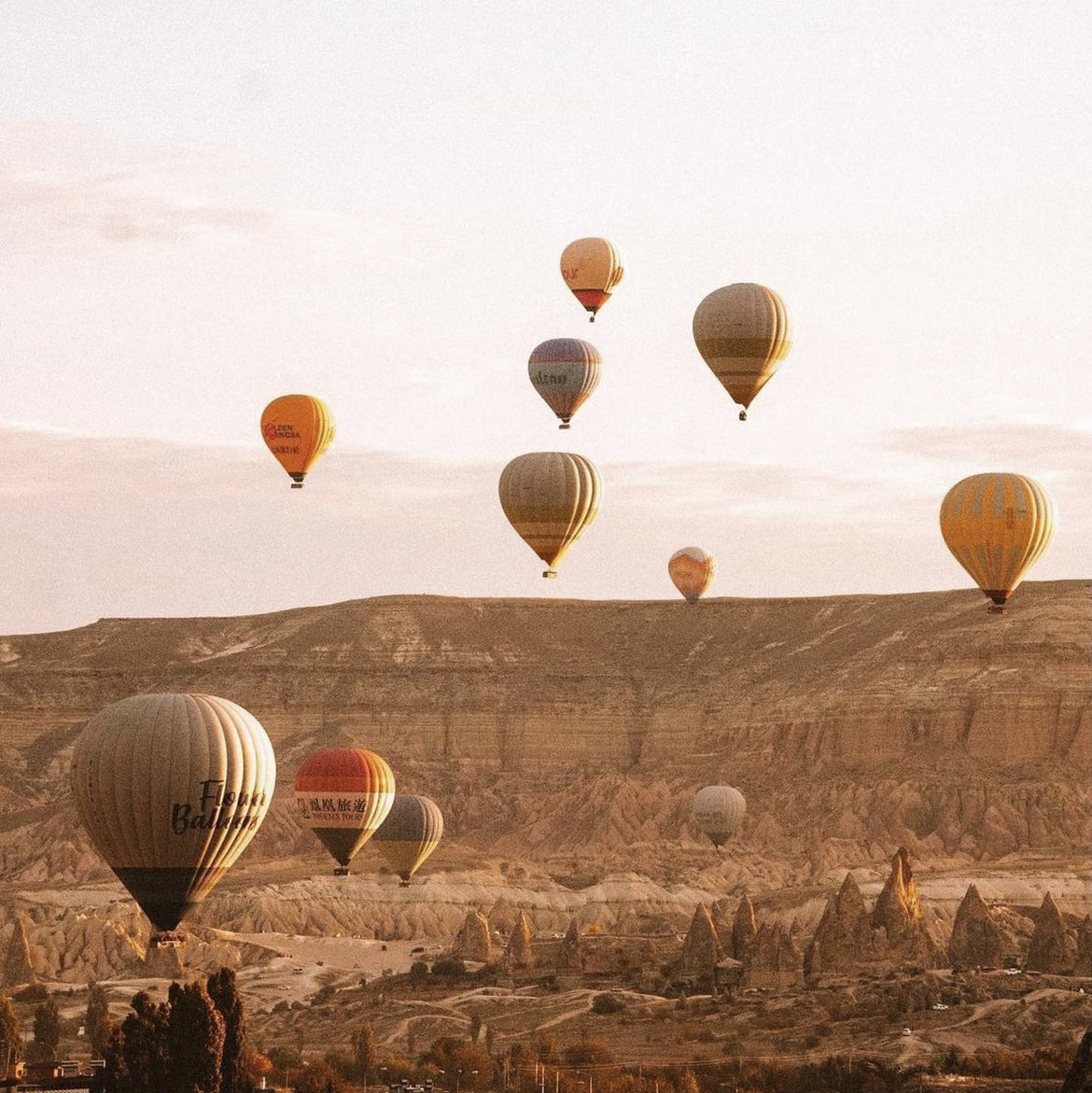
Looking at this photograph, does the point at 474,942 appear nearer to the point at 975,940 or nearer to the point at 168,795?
the point at 975,940

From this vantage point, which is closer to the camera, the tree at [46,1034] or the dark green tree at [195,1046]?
the dark green tree at [195,1046]

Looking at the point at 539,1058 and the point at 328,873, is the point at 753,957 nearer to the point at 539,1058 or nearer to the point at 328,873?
the point at 539,1058

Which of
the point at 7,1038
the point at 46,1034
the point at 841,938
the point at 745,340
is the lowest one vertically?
the point at 46,1034

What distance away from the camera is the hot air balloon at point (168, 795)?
81.5 meters

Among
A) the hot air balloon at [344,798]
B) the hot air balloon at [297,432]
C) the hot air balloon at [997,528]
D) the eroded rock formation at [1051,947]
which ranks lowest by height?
the eroded rock formation at [1051,947]

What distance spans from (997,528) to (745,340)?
1192cm

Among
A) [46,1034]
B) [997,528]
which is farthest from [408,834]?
[997,528]

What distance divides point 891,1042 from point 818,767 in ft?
319

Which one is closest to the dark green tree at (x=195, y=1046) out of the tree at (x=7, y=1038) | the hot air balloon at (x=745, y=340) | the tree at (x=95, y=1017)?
the tree at (x=7, y=1038)

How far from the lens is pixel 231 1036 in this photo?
81.1m

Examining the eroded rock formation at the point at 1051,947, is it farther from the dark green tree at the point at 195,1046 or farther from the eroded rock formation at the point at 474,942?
the dark green tree at the point at 195,1046

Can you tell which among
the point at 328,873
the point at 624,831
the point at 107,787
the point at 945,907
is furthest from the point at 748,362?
the point at 624,831

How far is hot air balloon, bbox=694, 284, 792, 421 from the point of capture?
103062 mm

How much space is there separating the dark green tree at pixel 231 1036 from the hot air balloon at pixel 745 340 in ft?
99.6
